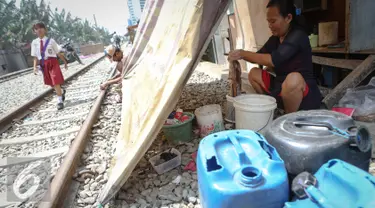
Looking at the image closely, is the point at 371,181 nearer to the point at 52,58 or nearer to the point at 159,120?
the point at 159,120

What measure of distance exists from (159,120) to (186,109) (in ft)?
6.15

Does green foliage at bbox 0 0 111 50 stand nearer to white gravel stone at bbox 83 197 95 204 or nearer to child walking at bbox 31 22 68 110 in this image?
child walking at bbox 31 22 68 110

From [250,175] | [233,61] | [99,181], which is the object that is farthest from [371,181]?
[99,181]

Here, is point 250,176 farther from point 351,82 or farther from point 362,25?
point 362,25

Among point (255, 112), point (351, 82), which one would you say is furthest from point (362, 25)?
point (255, 112)

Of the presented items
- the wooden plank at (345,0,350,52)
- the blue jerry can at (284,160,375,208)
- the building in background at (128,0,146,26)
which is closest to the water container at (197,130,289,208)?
the blue jerry can at (284,160,375,208)

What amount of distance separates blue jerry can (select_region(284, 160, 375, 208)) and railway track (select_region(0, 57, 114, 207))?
1827 mm

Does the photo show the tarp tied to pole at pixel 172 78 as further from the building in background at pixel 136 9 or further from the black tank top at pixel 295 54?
the building in background at pixel 136 9

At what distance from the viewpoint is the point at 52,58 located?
15.4 feet

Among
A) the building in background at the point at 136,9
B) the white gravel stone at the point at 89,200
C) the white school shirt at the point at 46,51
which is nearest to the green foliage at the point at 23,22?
the building in background at the point at 136,9

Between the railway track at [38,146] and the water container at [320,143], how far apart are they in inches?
71.3

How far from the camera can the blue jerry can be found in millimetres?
900

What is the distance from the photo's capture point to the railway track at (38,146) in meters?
2.15

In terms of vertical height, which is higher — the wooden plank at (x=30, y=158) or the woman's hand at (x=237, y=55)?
the woman's hand at (x=237, y=55)
